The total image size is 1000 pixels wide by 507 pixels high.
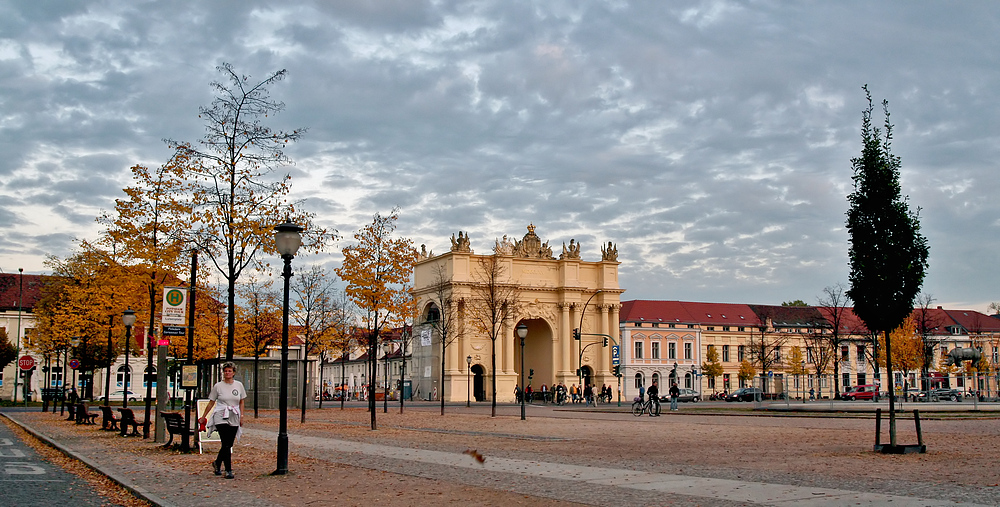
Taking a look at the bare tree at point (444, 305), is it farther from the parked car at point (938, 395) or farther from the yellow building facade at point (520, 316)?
the parked car at point (938, 395)

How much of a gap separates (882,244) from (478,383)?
6575cm

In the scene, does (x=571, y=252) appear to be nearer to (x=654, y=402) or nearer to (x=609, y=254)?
(x=609, y=254)

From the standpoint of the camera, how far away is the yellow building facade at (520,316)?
81.1 meters

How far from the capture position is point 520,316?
81.6 meters

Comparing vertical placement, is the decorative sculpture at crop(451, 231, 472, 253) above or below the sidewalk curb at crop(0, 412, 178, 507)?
above

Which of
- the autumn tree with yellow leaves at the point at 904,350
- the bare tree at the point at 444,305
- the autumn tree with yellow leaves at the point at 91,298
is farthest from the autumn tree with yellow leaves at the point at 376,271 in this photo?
the autumn tree with yellow leaves at the point at 904,350

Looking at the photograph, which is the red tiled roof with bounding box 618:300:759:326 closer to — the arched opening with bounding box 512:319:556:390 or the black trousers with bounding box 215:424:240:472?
the arched opening with bounding box 512:319:556:390

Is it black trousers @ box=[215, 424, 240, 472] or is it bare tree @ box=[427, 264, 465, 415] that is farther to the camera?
bare tree @ box=[427, 264, 465, 415]

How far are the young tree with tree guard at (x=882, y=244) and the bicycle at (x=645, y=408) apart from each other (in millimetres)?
26199

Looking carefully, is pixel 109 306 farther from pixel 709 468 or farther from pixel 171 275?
pixel 709 468

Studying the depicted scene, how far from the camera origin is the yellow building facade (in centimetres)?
8106

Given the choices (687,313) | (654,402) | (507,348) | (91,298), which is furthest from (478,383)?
(91,298)

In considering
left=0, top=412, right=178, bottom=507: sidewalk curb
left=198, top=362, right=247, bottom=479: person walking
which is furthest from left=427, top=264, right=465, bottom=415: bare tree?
left=198, top=362, right=247, bottom=479: person walking

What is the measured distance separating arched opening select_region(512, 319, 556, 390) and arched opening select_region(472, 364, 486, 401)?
497 centimetres
